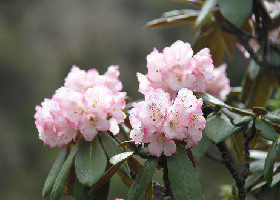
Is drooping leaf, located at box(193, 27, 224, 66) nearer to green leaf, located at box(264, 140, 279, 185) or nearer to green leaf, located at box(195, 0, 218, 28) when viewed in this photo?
green leaf, located at box(195, 0, 218, 28)

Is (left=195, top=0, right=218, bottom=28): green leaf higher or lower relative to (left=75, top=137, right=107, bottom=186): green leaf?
higher

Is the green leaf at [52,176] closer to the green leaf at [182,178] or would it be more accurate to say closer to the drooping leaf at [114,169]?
the drooping leaf at [114,169]

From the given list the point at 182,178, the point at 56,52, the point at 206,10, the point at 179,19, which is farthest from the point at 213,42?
the point at 56,52

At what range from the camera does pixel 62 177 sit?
944 mm

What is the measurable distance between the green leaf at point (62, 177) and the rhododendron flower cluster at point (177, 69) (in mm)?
228

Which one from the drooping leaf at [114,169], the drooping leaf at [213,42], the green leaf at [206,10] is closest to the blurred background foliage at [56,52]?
the drooping leaf at [213,42]

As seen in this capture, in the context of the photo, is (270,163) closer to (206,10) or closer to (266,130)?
(266,130)

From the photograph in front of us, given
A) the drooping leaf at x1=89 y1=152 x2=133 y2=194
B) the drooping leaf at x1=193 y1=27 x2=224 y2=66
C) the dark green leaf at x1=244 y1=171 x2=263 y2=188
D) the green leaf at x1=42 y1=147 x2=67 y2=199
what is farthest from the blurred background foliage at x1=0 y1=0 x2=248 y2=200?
the drooping leaf at x1=89 y1=152 x2=133 y2=194

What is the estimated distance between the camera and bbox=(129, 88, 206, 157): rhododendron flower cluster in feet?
2.78

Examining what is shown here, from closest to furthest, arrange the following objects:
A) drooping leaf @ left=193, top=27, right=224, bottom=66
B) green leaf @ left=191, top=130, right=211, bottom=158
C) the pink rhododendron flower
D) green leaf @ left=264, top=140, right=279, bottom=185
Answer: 1. green leaf @ left=264, top=140, right=279, bottom=185
2. green leaf @ left=191, top=130, right=211, bottom=158
3. the pink rhododendron flower
4. drooping leaf @ left=193, top=27, right=224, bottom=66

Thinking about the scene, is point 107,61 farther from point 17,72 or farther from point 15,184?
point 15,184

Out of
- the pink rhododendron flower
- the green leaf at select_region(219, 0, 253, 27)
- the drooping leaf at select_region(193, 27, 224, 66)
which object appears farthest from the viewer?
the drooping leaf at select_region(193, 27, 224, 66)

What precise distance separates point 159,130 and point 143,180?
11 centimetres

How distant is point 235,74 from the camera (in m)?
7.45
